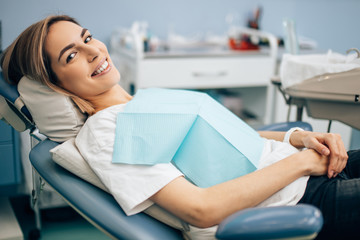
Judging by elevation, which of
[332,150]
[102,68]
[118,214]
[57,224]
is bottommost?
[57,224]

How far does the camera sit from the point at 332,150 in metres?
1.10

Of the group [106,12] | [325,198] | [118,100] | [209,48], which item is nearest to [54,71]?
[118,100]

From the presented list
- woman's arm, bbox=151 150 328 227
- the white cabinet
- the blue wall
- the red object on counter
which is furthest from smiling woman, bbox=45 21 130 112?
the red object on counter

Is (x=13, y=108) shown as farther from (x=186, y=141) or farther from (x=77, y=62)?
(x=186, y=141)

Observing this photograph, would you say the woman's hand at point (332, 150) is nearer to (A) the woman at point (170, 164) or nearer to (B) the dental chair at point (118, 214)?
(A) the woman at point (170, 164)

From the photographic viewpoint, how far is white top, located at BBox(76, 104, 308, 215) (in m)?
0.94

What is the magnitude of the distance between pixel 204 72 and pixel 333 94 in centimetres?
123

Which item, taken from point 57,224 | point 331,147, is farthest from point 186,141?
point 57,224

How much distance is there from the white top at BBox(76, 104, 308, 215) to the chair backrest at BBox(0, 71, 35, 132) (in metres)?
0.22

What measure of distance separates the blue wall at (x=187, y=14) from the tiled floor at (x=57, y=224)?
972 millimetres

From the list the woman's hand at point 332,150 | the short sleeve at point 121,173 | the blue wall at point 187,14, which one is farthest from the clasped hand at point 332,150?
the blue wall at point 187,14

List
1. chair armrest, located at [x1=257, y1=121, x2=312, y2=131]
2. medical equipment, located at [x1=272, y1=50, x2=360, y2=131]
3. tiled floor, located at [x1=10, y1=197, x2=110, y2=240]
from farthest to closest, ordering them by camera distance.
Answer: tiled floor, located at [x1=10, y1=197, x2=110, y2=240], chair armrest, located at [x1=257, y1=121, x2=312, y2=131], medical equipment, located at [x1=272, y1=50, x2=360, y2=131]

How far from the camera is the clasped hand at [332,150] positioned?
43.1 inches

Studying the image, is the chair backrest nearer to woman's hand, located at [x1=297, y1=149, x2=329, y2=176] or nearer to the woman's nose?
the woman's nose
